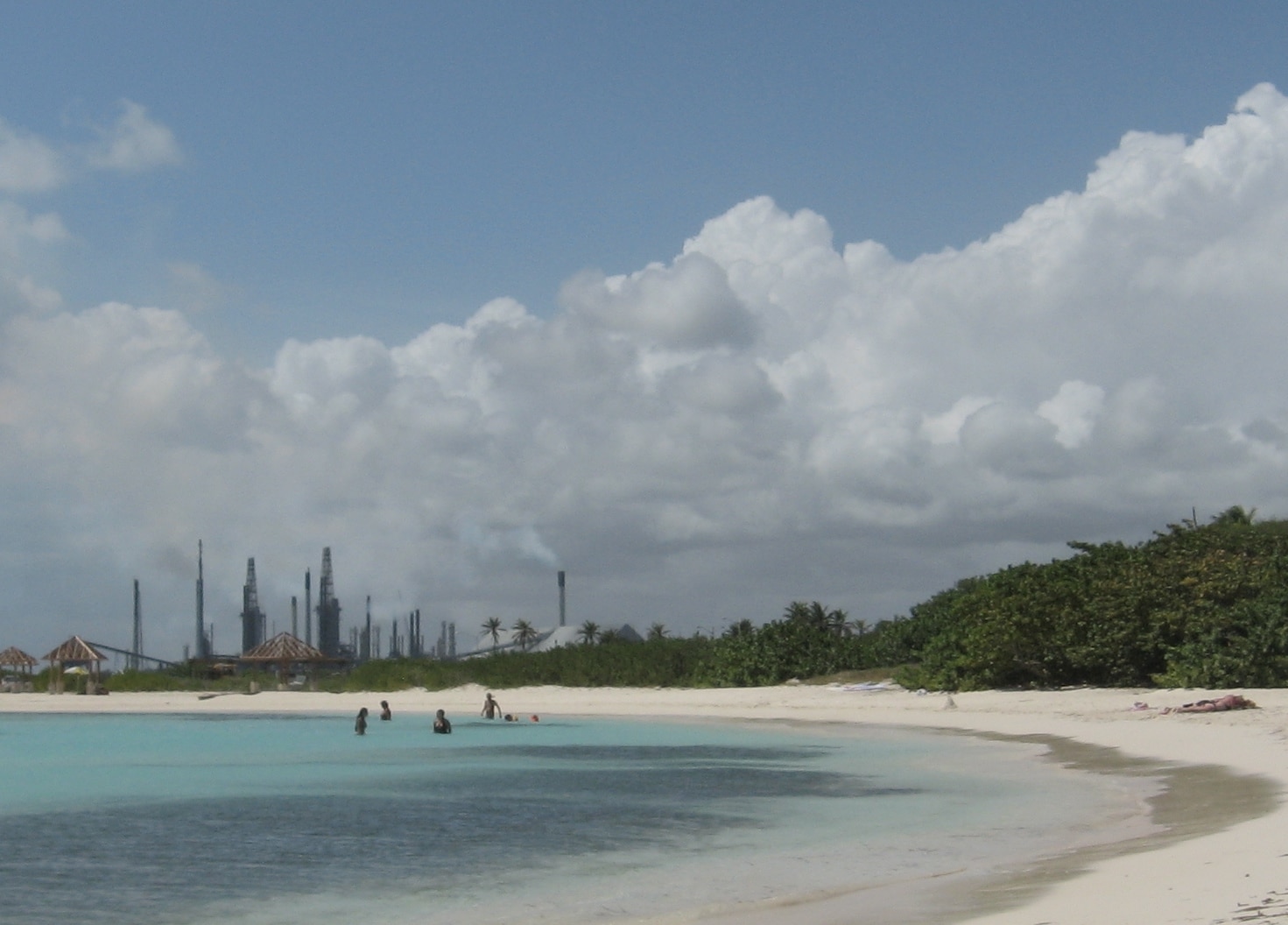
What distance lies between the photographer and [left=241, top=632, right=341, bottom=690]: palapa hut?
249 ft

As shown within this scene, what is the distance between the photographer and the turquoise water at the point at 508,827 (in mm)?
12461

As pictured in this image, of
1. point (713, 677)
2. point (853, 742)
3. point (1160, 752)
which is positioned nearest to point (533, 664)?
point (713, 677)

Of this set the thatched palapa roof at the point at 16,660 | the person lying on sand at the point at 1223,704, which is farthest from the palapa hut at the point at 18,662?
the person lying on sand at the point at 1223,704

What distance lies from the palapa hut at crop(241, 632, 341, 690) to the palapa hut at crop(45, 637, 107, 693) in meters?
8.23

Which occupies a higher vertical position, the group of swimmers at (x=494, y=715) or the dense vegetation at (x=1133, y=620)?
the dense vegetation at (x=1133, y=620)

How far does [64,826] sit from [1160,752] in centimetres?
1760

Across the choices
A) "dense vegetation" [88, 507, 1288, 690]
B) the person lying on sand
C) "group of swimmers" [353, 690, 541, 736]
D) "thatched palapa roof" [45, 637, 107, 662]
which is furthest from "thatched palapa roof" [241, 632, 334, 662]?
the person lying on sand

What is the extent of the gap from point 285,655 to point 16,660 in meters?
18.4

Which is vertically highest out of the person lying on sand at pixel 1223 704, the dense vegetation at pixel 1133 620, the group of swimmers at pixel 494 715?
the dense vegetation at pixel 1133 620

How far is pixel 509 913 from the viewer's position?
11609 millimetres

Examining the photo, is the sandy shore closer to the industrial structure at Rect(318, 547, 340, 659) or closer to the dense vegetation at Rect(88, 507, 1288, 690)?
the dense vegetation at Rect(88, 507, 1288, 690)

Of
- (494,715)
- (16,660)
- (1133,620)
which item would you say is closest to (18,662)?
(16,660)

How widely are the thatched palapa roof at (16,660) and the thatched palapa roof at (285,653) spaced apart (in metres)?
13.8

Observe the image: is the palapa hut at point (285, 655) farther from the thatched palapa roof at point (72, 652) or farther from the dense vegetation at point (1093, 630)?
the dense vegetation at point (1093, 630)
